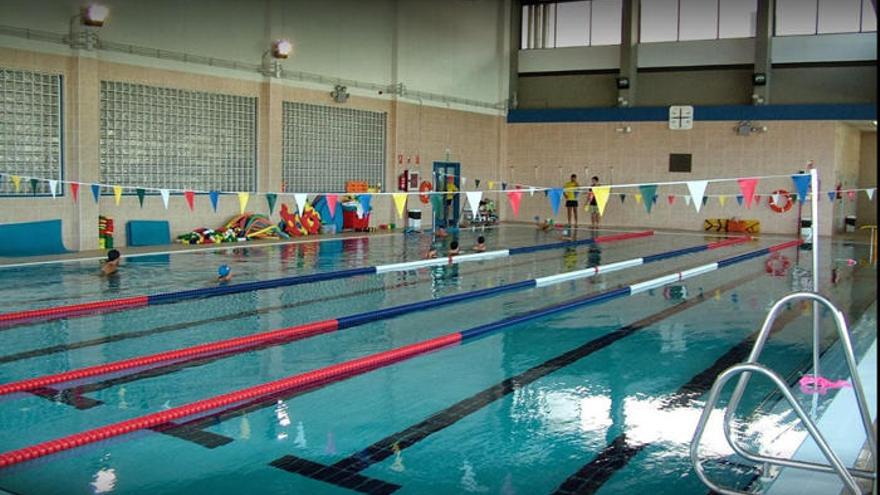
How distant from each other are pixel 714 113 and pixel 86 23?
16357 millimetres

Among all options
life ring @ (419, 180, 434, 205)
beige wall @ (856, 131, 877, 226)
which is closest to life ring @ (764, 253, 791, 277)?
life ring @ (419, 180, 434, 205)

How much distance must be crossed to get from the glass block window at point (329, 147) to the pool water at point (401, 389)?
25.5 feet

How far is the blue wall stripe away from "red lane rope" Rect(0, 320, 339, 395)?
55.2 ft

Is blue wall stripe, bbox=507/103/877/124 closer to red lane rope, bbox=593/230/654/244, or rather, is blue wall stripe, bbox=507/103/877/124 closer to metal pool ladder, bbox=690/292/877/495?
red lane rope, bbox=593/230/654/244

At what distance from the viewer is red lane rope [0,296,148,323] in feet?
27.1

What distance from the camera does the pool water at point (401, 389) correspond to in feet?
14.2

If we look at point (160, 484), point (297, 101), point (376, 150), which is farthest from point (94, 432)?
point (376, 150)

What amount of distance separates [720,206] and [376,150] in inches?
384

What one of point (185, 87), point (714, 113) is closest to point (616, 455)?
point (185, 87)

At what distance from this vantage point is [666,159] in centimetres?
2391

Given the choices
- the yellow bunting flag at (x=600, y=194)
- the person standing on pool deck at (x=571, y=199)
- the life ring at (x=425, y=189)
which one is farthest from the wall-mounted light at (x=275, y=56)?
the person standing on pool deck at (x=571, y=199)

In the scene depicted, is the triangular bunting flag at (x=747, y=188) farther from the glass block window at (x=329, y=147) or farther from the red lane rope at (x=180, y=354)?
the glass block window at (x=329, y=147)

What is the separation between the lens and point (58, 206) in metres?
14.2

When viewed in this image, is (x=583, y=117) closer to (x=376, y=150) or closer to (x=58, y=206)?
(x=376, y=150)
